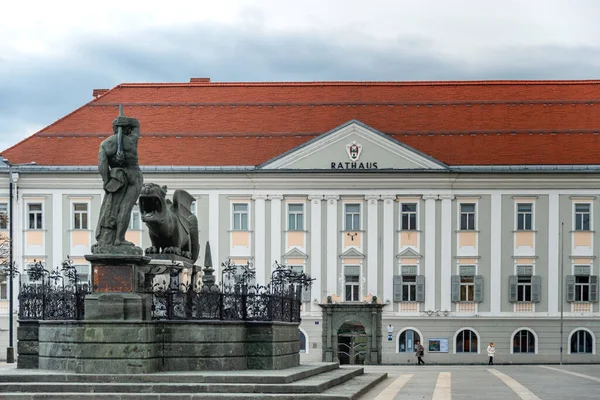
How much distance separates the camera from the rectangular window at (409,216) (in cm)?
7088

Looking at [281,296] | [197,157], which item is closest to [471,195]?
[197,157]

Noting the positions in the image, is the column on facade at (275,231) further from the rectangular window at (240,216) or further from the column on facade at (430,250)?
the column on facade at (430,250)

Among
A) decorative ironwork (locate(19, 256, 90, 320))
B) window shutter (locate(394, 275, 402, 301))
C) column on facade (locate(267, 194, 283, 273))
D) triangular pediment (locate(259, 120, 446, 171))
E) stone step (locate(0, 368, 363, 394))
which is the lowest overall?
window shutter (locate(394, 275, 402, 301))

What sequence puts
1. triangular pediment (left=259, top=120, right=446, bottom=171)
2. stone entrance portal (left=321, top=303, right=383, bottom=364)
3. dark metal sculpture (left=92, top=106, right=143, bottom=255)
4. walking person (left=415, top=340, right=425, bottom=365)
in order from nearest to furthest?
dark metal sculpture (left=92, top=106, right=143, bottom=255) < walking person (left=415, top=340, right=425, bottom=365) < stone entrance portal (left=321, top=303, right=383, bottom=364) < triangular pediment (left=259, top=120, right=446, bottom=171)

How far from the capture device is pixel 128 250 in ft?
91.3

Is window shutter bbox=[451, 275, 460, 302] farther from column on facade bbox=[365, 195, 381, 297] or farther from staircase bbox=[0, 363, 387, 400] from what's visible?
staircase bbox=[0, 363, 387, 400]

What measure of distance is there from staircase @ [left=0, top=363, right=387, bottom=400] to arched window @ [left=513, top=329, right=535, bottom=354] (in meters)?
43.3

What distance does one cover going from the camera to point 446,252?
71.0 meters

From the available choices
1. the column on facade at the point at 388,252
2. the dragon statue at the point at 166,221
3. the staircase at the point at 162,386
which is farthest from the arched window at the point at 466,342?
the staircase at the point at 162,386

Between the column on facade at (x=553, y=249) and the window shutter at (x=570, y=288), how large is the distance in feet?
1.78

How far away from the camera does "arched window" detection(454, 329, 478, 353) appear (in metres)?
69.8

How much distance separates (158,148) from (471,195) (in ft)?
53.1

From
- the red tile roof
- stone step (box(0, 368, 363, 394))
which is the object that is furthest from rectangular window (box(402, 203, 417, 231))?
stone step (box(0, 368, 363, 394))

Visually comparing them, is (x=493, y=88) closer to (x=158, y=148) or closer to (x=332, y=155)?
(x=332, y=155)
